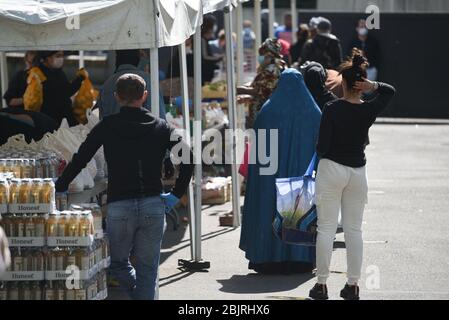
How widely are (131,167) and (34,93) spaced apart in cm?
578

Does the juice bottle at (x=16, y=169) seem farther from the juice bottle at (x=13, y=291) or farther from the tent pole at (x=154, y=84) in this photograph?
the tent pole at (x=154, y=84)

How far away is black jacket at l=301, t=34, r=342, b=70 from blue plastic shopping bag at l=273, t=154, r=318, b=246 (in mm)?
8394

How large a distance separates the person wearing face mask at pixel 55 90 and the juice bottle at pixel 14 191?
18.4 ft

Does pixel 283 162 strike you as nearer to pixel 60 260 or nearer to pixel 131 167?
pixel 131 167

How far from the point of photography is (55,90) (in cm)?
1349

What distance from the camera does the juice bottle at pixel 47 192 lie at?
778cm

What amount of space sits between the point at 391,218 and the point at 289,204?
13.8ft

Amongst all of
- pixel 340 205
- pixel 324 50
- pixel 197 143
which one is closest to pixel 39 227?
pixel 340 205

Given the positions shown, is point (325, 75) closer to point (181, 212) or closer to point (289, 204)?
point (289, 204)

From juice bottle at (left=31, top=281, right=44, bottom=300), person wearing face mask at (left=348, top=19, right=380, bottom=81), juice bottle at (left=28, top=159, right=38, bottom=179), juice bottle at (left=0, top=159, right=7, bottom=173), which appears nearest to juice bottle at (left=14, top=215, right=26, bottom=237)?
juice bottle at (left=31, top=281, right=44, bottom=300)

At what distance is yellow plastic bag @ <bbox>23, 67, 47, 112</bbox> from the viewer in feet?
44.1

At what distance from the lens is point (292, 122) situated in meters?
10.5

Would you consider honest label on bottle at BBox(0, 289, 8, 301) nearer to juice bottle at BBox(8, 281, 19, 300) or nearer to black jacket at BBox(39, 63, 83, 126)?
juice bottle at BBox(8, 281, 19, 300)
